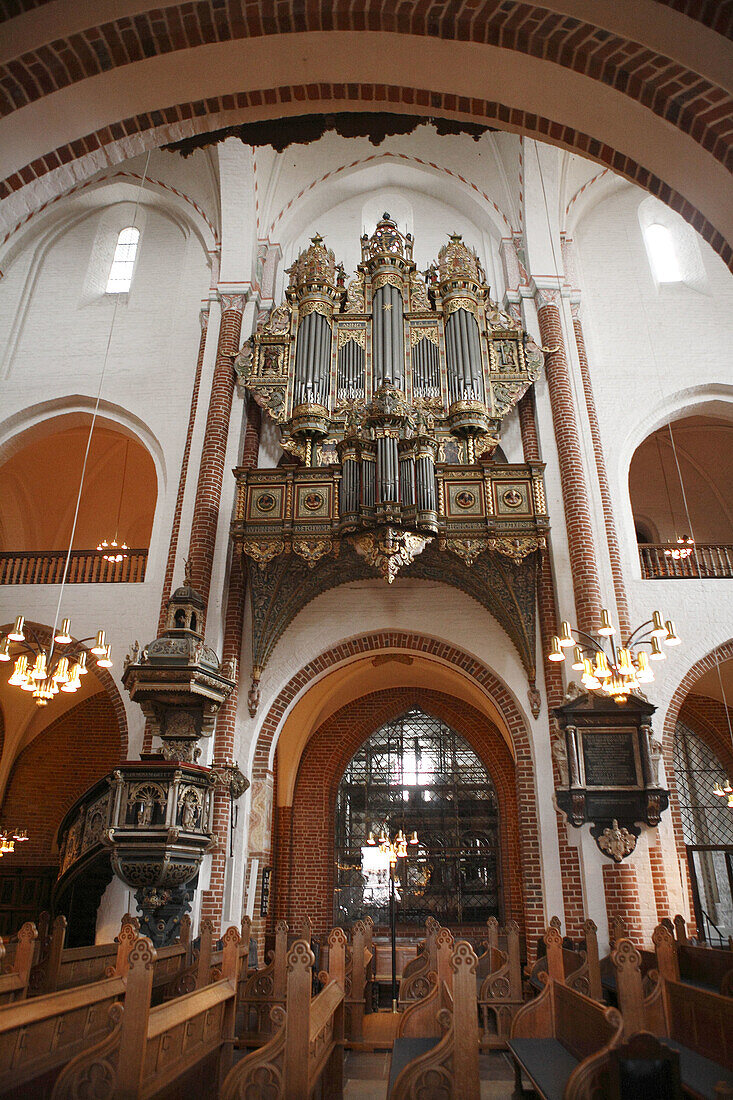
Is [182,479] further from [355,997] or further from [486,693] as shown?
[355,997]

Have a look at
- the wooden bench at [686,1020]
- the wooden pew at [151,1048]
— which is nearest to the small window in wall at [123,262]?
the wooden pew at [151,1048]

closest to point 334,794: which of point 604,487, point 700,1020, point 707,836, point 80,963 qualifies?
point 707,836

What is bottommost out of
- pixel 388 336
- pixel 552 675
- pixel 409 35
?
pixel 552 675

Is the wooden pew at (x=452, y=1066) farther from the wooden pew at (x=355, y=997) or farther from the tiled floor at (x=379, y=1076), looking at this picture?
the wooden pew at (x=355, y=997)

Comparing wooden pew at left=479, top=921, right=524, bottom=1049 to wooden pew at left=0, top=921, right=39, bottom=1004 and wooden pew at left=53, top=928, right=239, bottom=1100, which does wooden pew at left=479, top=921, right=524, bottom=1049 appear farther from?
wooden pew at left=0, top=921, right=39, bottom=1004

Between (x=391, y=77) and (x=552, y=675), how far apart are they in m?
8.12

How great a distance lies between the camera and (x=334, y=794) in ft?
54.2

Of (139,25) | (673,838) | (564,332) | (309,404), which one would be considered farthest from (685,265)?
(139,25)

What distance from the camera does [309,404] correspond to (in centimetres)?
1242

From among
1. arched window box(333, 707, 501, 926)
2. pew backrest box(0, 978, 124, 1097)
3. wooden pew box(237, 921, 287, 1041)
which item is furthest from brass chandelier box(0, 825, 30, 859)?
pew backrest box(0, 978, 124, 1097)

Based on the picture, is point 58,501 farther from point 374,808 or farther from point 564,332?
point 564,332

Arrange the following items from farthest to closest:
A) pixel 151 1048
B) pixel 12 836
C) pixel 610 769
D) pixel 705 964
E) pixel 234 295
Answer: pixel 12 836, pixel 234 295, pixel 610 769, pixel 705 964, pixel 151 1048

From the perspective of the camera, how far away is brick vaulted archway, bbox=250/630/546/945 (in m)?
10.8

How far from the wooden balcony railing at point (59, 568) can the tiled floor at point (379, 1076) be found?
7878 mm
